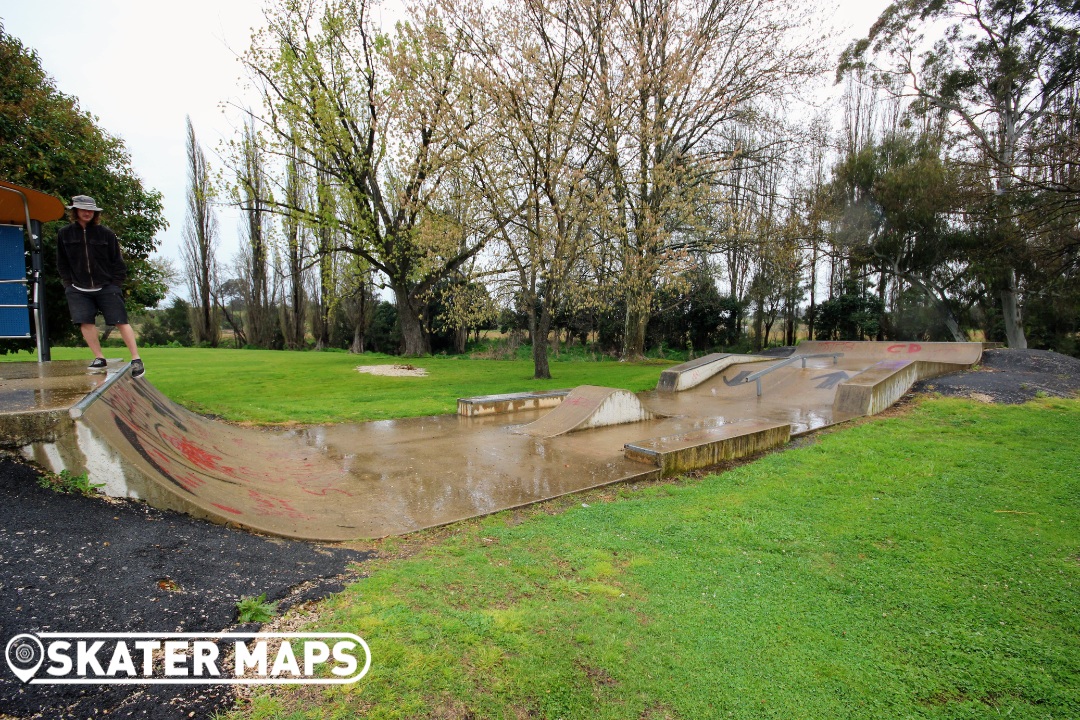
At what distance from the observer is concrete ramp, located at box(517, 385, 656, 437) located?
28.6 feet

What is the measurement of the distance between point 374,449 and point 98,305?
3.57 meters

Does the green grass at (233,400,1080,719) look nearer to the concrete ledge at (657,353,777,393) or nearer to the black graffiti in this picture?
the black graffiti

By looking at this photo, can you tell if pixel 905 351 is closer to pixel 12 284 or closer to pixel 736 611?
pixel 736 611

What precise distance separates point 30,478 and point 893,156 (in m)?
29.3

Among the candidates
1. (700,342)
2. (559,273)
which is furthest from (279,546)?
(700,342)

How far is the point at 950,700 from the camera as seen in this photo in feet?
7.94

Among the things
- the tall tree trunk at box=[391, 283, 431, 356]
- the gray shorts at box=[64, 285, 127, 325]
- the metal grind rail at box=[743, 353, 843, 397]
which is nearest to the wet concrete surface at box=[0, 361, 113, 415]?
the gray shorts at box=[64, 285, 127, 325]

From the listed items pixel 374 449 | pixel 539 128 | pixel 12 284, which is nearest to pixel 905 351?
pixel 539 128

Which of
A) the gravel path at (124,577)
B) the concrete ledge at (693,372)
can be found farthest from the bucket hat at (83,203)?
the concrete ledge at (693,372)

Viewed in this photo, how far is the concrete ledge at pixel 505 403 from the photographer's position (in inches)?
392

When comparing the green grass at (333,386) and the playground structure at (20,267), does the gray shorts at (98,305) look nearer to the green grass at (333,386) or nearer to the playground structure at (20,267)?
the playground structure at (20,267)

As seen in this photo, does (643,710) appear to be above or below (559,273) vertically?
below

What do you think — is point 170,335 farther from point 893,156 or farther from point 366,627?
point 893,156

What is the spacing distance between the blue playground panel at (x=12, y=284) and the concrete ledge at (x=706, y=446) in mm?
8166
